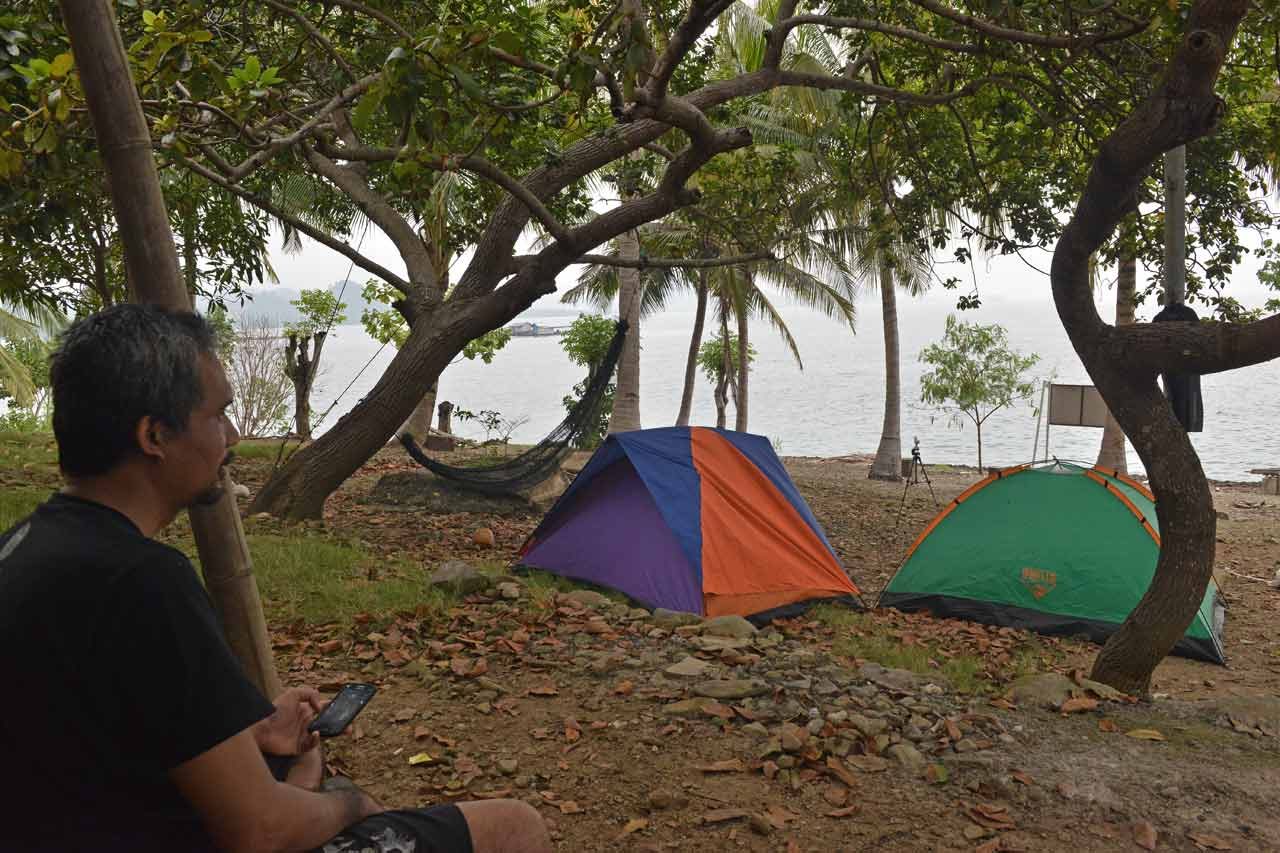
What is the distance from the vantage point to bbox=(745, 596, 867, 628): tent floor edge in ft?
21.5

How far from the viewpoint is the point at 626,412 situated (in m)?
15.1

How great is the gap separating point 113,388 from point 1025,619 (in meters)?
6.60

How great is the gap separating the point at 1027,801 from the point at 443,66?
297cm

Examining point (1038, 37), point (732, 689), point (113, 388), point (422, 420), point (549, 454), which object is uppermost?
point (1038, 37)

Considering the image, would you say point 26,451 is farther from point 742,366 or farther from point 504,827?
point 742,366

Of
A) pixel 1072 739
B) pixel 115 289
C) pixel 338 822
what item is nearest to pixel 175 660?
pixel 338 822

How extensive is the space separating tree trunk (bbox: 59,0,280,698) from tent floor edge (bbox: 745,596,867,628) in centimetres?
469

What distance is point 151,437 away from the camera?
1.47 meters

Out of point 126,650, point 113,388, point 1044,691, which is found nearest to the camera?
point 126,650

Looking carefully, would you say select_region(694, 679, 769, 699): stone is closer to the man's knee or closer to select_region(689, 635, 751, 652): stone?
select_region(689, 635, 751, 652): stone

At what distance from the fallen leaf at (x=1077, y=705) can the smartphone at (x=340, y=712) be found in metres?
3.36

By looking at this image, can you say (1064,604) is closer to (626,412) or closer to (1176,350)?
(1176,350)

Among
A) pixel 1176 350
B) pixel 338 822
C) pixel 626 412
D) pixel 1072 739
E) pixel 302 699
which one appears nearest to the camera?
pixel 338 822

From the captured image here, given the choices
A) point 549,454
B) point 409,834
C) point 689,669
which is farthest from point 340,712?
point 549,454
